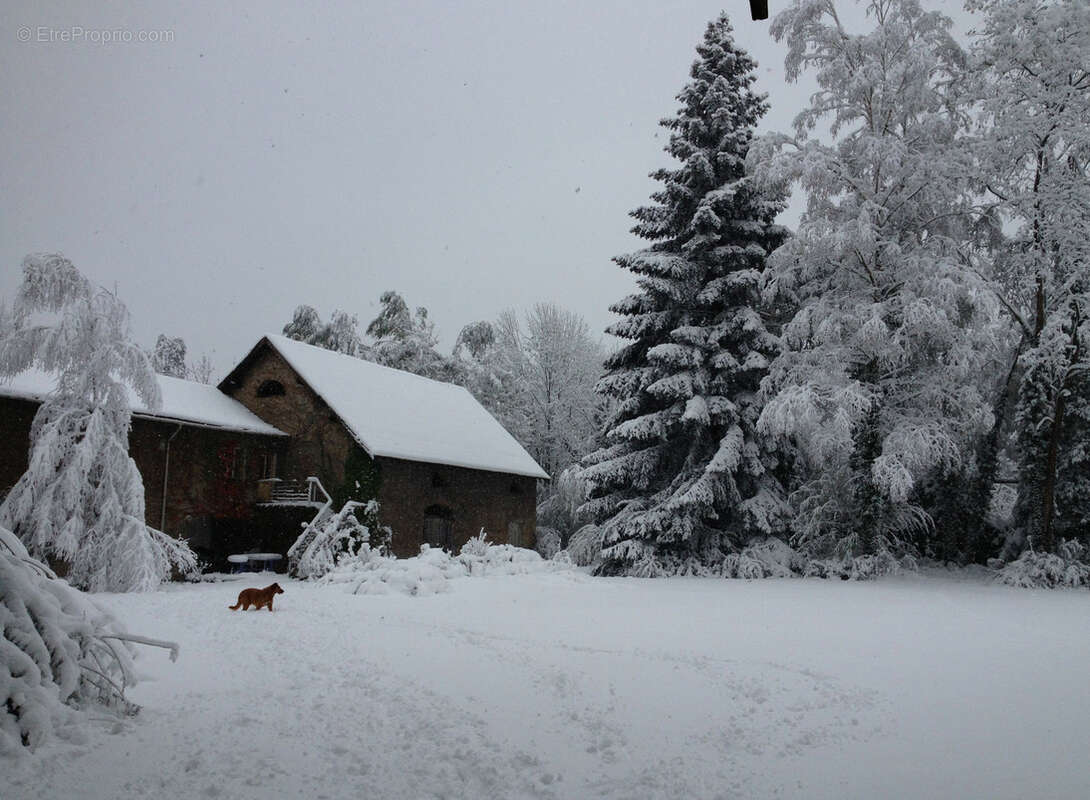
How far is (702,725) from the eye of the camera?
5539mm

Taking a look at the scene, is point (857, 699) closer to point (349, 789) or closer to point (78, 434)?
point (349, 789)

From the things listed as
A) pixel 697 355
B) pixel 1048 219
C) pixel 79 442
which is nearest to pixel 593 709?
pixel 697 355

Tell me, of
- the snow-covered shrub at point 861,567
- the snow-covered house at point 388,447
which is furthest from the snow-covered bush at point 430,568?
the snow-covered shrub at point 861,567

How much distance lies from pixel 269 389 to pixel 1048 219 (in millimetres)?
20920

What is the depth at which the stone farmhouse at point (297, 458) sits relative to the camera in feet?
65.8

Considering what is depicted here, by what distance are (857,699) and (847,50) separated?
15.8m

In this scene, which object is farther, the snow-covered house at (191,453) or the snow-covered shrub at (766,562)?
the snow-covered house at (191,453)

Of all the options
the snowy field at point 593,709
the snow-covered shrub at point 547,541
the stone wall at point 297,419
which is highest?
the stone wall at point 297,419

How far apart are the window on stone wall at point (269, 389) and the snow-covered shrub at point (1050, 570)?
1963cm

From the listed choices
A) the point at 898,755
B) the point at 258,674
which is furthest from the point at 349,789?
the point at 898,755

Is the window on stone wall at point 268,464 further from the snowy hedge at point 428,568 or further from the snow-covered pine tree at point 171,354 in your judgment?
the snow-covered pine tree at point 171,354

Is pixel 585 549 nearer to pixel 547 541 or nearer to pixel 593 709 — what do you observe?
pixel 547 541

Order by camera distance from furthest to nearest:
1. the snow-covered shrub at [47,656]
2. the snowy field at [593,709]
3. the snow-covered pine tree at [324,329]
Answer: the snow-covered pine tree at [324,329] → the snowy field at [593,709] → the snow-covered shrub at [47,656]

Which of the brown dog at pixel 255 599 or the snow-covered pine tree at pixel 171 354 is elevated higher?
the snow-covered pine tree at pixel 171 354
